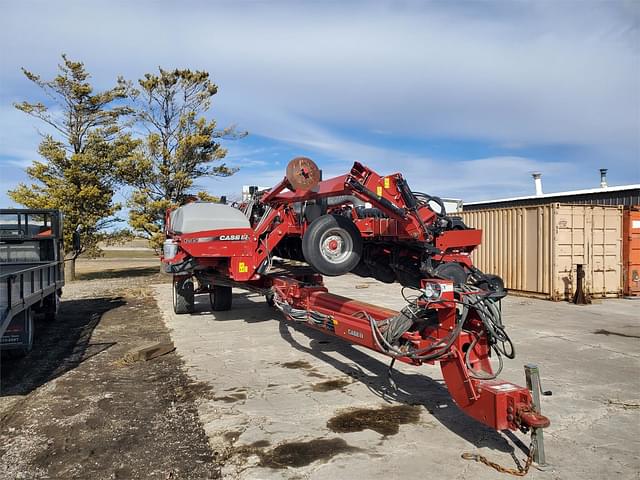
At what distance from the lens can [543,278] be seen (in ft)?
43.5

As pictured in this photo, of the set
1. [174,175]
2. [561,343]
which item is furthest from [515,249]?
[174,175]

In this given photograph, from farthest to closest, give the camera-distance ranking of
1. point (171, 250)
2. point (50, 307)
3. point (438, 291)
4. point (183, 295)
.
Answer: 1. point (183, 295)
2. point (50, 307)
3. point (171, 250)
4. point (438, 291)

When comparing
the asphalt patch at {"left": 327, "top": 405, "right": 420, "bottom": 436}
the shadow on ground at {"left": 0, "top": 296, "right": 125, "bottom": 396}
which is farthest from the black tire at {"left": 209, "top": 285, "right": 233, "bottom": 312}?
the asphalt patch at {"left": 327, "top": 405, "right": 420, "bottom": 436}

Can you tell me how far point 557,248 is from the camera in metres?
Result: 13.0

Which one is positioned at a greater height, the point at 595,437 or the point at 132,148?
the point at 132,148

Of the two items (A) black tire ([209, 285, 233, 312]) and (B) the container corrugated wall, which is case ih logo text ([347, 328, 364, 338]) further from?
(B) the container corrugated wall

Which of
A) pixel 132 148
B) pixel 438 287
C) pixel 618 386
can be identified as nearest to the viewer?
pixel 438 287

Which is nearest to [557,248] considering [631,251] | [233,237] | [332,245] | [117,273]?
[631,251]

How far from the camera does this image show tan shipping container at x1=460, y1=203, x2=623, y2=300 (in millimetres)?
13055

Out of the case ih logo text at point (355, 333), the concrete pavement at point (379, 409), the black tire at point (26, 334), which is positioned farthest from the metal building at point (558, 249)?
the black tire at point (26, 334)

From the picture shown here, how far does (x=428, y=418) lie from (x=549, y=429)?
1090 mm

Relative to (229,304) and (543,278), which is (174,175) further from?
(543,278)

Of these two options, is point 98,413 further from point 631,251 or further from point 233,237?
point 631,251

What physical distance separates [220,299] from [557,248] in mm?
8682
